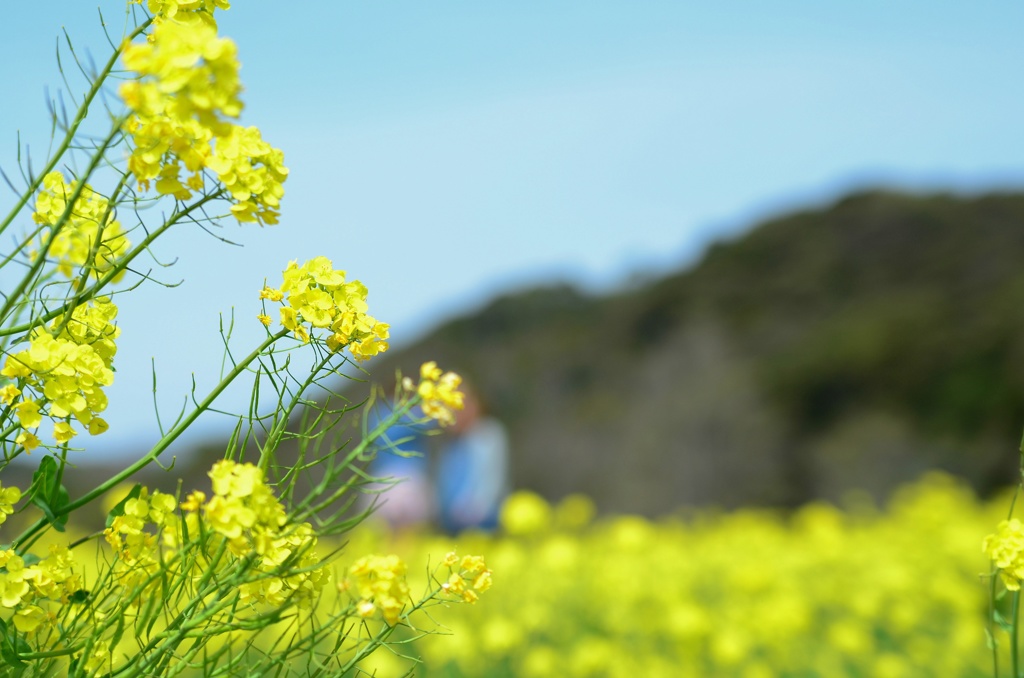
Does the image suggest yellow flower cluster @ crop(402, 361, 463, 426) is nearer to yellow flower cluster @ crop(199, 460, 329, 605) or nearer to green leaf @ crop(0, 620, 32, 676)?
yellow flower cluster @ crop(199, 460, 329, 605)

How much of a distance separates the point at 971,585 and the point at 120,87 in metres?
4.88

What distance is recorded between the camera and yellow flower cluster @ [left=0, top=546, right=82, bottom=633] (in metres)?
1.04

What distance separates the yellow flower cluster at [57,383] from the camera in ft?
3.45

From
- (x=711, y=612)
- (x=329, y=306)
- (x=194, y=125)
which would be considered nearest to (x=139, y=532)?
(x=329, y=306)

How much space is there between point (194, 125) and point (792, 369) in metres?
11.6

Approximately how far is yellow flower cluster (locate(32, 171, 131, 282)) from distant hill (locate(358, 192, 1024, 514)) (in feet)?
29.4

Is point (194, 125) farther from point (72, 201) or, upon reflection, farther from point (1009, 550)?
point (1009, 550)

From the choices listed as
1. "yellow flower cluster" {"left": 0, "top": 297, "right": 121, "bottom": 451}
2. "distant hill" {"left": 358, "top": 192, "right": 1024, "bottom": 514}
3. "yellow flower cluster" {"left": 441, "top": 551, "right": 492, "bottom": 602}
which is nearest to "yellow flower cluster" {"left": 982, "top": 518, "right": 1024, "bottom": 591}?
"yellow flower cluster" {"left": 441, "top": 551, "right": 492, "bottom": 602}

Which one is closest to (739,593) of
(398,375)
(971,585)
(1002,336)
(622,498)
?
(971,585)

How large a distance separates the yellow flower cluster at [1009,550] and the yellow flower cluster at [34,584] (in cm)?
111

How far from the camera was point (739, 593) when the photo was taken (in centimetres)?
454

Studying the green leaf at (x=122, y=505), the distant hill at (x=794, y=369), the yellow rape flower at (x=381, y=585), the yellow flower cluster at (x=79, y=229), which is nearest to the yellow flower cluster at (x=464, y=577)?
the yellow rape flower at (x=381, y=585)

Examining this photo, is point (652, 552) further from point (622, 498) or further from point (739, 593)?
point (622, 498)

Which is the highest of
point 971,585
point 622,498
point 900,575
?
point 900,575
